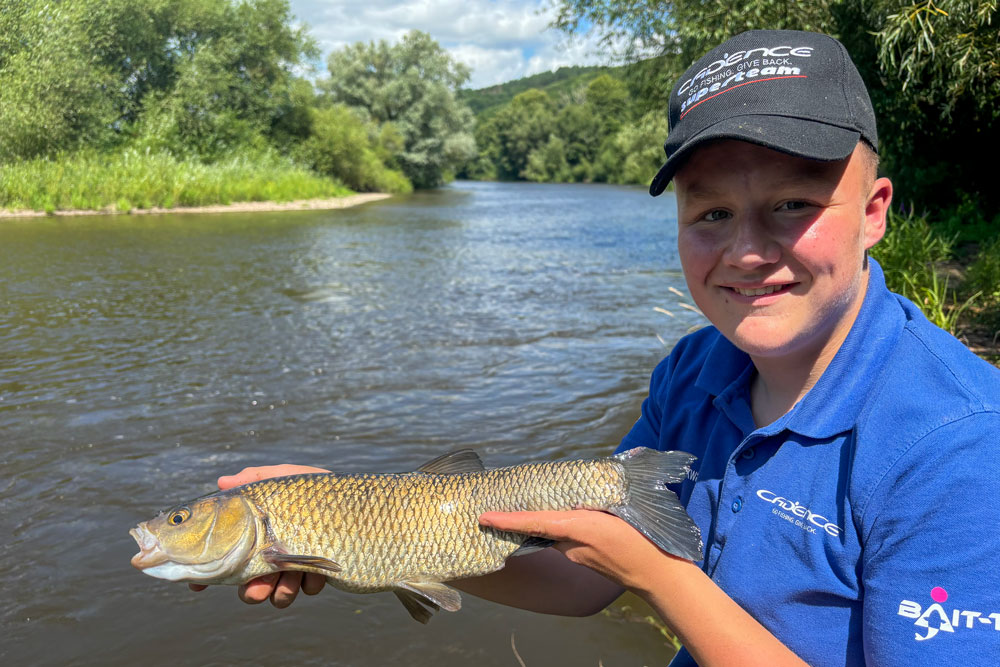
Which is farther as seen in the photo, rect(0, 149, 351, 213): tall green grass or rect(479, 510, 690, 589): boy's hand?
rect(0, 149, 351, 213): tall green grass

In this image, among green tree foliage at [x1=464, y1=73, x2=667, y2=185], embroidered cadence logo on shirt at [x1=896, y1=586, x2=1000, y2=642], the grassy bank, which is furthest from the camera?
green tree foliage at [x1=464, y1=73, x2=667, y2=185]

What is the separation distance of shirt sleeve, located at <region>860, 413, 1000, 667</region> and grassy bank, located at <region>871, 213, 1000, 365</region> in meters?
5.10

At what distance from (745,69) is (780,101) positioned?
13 cm

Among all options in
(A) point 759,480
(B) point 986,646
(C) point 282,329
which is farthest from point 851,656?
(C) point 282,329

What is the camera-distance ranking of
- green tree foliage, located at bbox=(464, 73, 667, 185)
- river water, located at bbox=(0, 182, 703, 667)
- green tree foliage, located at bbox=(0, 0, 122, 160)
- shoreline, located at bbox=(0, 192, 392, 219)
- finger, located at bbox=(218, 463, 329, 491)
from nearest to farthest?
finger, located at bbox=(218, 463, 329, 491) < river water, located at bbox=(0, 182, 703, 667) < shoreline, located at bbox=(0, 192, 392, 219) < green tree foliage, located at bbox=(0, 0, 122, 160) < green tree foliage, located at bbox=(464, 73, 667, 185)

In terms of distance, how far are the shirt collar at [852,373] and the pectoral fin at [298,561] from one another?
1.21m

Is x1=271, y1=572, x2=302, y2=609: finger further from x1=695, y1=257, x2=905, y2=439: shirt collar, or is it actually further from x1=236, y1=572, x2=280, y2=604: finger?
x1=695, y1=257, x2=905, y2=439: shirt collar

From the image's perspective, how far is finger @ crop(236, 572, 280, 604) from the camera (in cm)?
211

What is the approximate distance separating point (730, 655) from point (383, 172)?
43.3 m

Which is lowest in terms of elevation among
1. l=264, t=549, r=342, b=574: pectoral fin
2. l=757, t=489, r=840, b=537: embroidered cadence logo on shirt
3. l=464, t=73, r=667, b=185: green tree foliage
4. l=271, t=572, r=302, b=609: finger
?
l=271, t=572, r=302, b=609: finger

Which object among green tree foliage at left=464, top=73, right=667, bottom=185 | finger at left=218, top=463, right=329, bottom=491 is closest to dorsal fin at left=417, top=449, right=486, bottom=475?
finger at left=218, top=463, right=329, bottom=491

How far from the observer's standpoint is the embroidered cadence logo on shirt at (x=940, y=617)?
1199 mm

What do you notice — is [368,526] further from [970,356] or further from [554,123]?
[554,123]

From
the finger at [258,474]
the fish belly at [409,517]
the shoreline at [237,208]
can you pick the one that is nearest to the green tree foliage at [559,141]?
the shoreline at [237,208]
